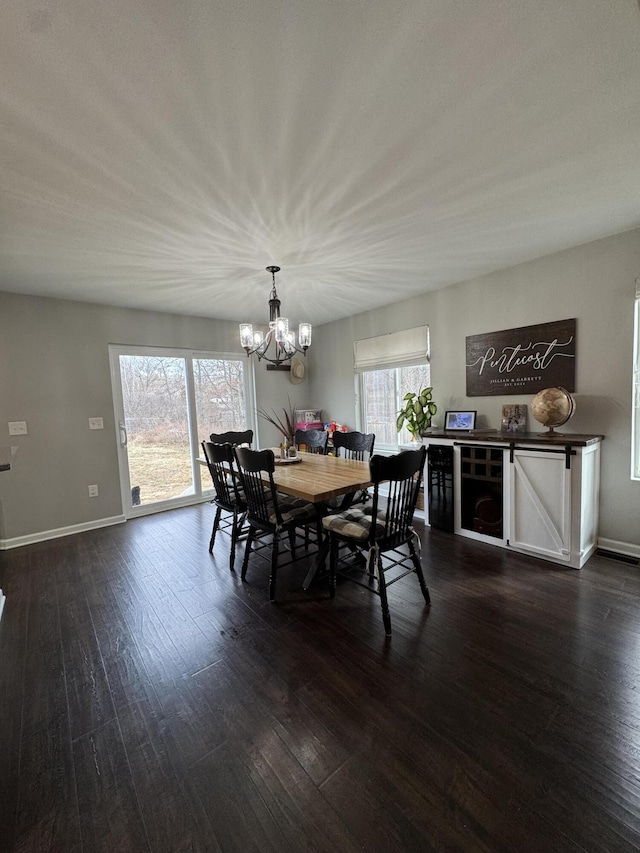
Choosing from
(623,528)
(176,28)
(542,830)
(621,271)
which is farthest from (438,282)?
(542,830)

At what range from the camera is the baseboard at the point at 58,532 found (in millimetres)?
3418

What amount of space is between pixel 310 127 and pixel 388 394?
3327 mm

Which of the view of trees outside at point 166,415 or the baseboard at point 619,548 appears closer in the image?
the baseboard at point 619,548

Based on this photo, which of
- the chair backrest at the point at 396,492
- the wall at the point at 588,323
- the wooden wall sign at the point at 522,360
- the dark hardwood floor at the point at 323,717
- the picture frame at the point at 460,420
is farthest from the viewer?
the picture frame at the point at 460,420

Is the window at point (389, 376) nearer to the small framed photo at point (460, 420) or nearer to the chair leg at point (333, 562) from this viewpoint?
the small framed photo at point (460, 420)

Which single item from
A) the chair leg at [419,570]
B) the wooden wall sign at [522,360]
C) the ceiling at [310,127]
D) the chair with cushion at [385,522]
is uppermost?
the ceiling at [310,127]

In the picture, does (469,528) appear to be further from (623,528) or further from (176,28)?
(176,28)

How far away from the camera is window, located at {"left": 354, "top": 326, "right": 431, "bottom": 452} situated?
4.13 m

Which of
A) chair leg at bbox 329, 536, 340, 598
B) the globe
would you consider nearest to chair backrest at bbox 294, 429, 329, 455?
chair leg at bbox 329, 536, 340, 598

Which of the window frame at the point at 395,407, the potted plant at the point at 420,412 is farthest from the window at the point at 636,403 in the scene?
the window frame at the point at 395,407

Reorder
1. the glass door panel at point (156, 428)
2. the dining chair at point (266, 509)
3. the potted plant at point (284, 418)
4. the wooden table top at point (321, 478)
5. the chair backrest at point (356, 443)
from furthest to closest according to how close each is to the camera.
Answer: the potted plant at point (284, 418), the glass door panel at point (156, 428), the chair backrest at point (356, 443), the dining chair at point (266, 509), the wooden table top at point (321, 478)

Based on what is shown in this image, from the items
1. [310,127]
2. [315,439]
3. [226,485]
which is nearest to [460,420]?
[315,439]

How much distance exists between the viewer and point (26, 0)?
991 mm

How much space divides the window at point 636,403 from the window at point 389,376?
1.80 m
